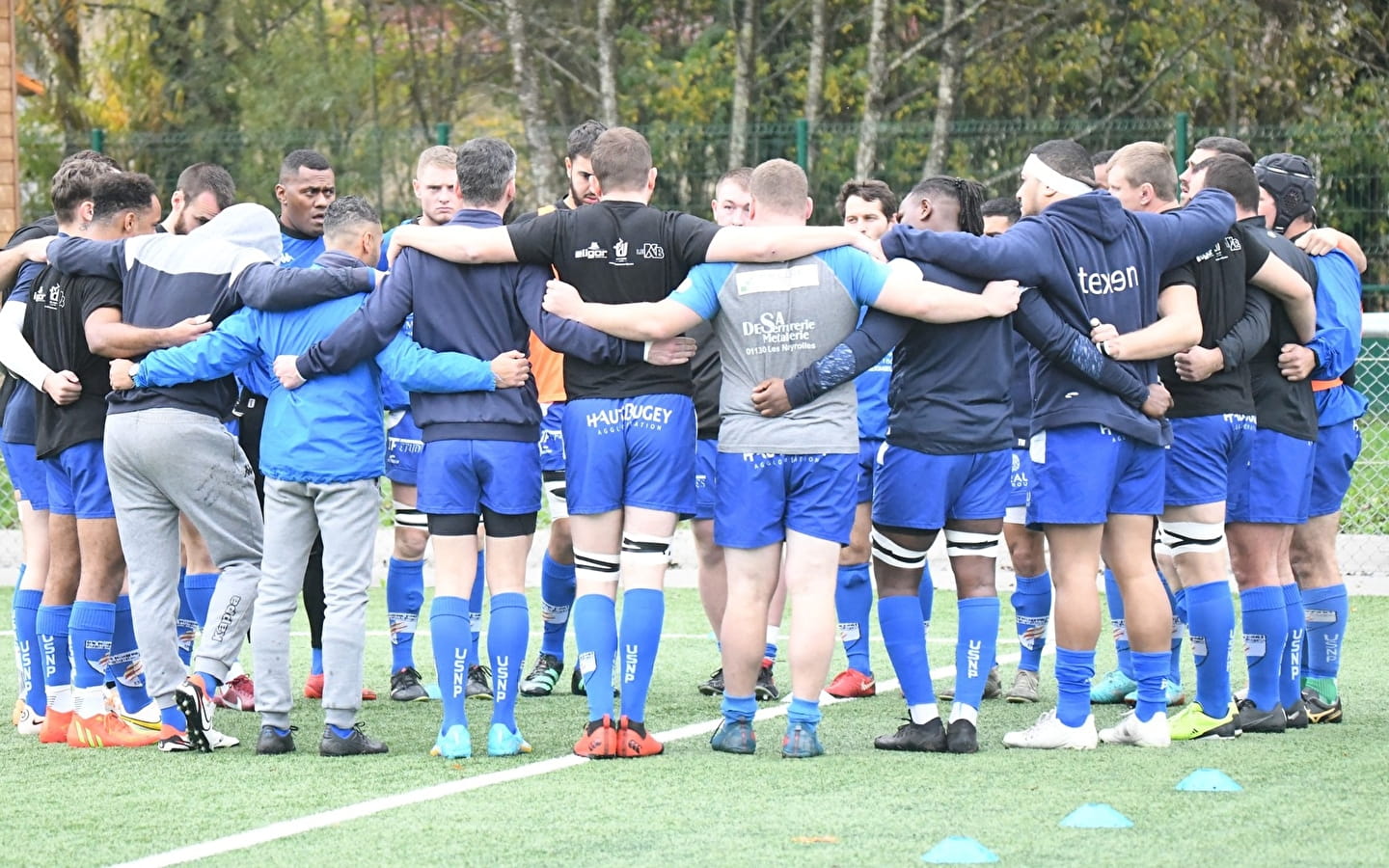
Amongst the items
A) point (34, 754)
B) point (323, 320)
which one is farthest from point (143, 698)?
point (323, 320)

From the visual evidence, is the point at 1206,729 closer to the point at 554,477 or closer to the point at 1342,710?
the point at 1342,710

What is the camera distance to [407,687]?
8211 mm

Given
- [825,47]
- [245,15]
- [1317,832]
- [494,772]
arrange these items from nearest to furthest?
[1317,832] → [494,772] → [825,47] → [245,15]

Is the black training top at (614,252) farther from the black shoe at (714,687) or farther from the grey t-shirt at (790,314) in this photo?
the black shoe at (714,687)

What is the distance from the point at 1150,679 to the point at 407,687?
319cm

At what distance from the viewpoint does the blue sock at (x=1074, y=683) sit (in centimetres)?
665

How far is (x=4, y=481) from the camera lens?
14945 mm

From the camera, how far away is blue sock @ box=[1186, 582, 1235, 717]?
690cm

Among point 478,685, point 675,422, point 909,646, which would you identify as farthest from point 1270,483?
point 478,685

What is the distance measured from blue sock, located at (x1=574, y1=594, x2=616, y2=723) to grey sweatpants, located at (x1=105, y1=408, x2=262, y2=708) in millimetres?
1259

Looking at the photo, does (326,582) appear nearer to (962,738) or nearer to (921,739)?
(921,739)

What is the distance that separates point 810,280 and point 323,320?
169 cm

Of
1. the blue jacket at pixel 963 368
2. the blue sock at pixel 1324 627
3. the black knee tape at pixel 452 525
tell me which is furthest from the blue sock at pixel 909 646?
the blue sock at pixel 1324 627

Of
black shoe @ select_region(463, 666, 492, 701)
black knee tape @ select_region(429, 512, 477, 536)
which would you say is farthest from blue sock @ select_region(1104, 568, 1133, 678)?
black knee tape @ select_region(429, 512, 477, 536)
